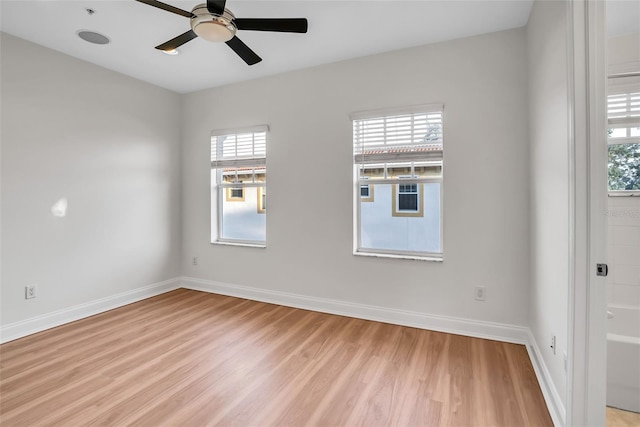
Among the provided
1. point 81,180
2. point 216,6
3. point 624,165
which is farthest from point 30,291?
point 624,165

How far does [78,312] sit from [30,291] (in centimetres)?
50

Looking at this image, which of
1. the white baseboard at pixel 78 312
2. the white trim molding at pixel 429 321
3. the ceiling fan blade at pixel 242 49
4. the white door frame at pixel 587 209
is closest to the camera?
the white door frame at pixel 587 209

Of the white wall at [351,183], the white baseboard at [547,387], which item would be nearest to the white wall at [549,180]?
the white baseboard at [547,387]

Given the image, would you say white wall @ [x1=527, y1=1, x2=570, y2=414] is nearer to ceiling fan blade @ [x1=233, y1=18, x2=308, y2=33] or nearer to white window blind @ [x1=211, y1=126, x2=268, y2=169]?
ceiling fan blade @ [x1=233, y1=18, x2=308, y2=33]

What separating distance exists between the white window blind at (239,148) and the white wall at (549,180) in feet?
8.72

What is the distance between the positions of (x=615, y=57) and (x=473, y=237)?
177 cm

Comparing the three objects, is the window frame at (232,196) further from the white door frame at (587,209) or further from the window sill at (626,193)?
the window sill at (626,193)

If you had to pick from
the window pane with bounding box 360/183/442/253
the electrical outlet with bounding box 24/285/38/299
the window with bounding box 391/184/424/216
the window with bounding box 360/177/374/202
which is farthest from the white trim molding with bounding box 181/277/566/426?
the electrical outlet with bounding box 24/285/38/299

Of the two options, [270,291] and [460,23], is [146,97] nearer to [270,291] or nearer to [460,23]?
[270,291]

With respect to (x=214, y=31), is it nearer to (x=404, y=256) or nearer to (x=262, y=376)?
(x=262, y=376)

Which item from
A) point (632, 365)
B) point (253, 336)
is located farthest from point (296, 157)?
point (632, 365)

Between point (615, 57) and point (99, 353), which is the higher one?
point (615, 57)

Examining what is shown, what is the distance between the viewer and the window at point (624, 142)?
6.53 feet

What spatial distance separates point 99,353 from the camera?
2.46 meters
